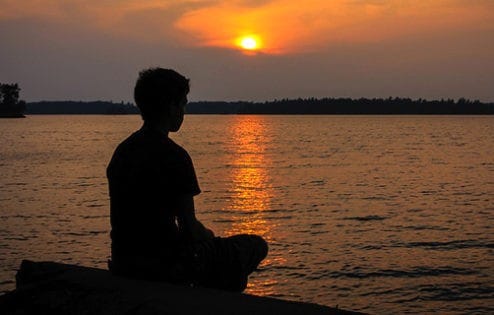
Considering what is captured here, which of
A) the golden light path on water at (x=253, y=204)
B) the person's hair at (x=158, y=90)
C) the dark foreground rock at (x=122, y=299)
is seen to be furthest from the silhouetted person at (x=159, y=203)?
the golden light path on water at (x=253, y=204)

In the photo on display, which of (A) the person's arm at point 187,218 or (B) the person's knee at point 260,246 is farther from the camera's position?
(B) the person's knee at point 260,246

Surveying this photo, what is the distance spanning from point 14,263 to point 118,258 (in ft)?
35.3

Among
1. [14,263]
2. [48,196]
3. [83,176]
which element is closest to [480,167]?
[83,176]

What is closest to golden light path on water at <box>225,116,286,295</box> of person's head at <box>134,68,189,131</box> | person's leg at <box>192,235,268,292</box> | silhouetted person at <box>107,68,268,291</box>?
person's leg at <box>192,235,268,292</box>

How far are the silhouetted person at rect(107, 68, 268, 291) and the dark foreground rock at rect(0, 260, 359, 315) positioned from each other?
21 centimetres

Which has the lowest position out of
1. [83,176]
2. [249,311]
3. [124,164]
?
[83,176]

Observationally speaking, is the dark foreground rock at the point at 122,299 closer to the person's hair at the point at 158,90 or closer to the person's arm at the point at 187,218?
the person's arm at the point at 187,218

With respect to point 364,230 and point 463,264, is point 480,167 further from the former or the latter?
point 463,264

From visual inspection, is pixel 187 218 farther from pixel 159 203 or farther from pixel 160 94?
pixel 160 94

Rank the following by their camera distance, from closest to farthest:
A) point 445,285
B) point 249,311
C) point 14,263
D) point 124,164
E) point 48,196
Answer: point 249,311 < point 124,164 < point 445,285 < point 14,263 < point 48,196

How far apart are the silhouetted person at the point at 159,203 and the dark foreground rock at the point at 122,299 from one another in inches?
8.3

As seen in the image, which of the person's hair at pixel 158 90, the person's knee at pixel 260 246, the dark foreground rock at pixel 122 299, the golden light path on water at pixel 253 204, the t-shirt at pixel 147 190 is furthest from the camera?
the golden light path on water at pixel 253 204

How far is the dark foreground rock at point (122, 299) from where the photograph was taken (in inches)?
148

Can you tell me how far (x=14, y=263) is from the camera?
14.3 metres
